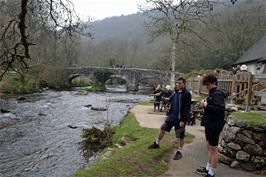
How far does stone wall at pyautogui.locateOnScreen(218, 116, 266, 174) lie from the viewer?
23.6ft

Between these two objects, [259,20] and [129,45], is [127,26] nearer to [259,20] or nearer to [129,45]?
[129,45]

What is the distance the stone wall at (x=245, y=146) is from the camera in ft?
23.6

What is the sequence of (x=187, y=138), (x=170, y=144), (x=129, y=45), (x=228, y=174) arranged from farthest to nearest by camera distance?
(x=129, y=45) → (x=187, y=138) → (x=170, y=144) → (x=228, y=174)

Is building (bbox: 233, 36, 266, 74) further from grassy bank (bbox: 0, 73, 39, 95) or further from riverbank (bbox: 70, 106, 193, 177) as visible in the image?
grassy bank (bbox: 0, 73, 39, 95)

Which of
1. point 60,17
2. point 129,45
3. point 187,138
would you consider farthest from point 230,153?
point 129,45

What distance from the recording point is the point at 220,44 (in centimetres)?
4275

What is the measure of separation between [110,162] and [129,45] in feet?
220

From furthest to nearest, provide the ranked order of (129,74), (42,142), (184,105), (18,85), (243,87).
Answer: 1. (129,74)
2. (18,85)
3. (42,142)
4. (243,87)
5. (184,105)

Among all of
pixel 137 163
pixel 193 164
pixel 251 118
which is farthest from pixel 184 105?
pixel 137 163

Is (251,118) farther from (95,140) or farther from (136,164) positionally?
(95,140)

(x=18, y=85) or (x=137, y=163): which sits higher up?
(x=18, y=85)

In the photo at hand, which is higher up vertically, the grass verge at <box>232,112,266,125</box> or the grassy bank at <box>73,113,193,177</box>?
the grass verge at <box>232,112,266,125</box>

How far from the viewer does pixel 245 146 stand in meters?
7.30

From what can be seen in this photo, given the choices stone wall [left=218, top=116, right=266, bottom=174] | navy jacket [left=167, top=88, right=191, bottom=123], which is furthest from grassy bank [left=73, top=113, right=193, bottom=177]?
stone wall [left=218, top=116, right=266, bottom=174]
